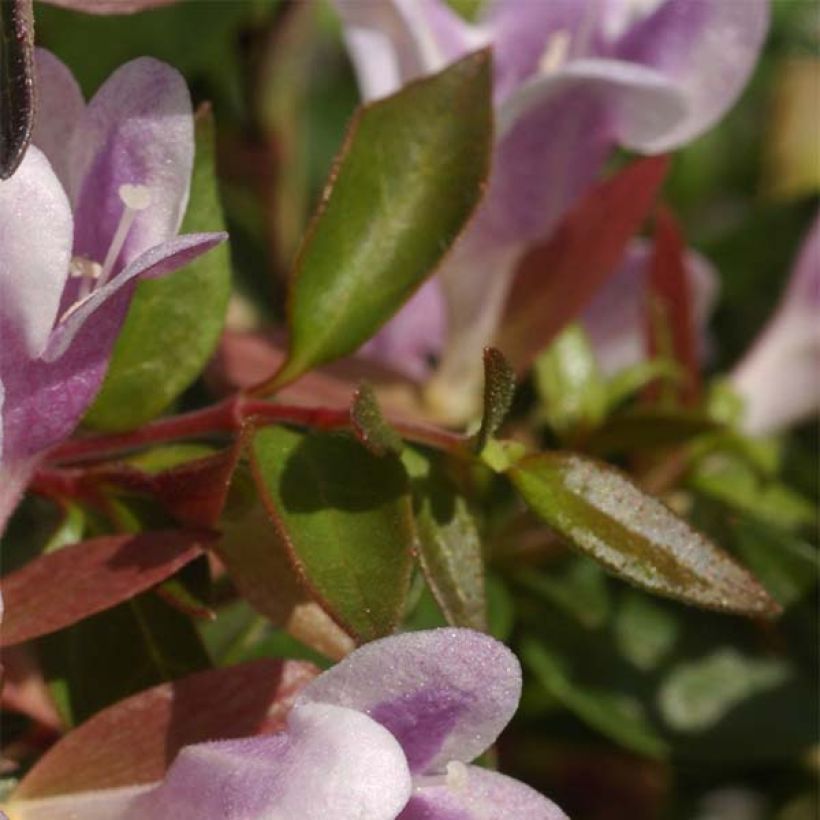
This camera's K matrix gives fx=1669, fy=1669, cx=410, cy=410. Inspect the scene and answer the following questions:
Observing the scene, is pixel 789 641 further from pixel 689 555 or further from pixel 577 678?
pixel 689 555

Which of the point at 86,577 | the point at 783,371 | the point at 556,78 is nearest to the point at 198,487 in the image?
the point at 86,577

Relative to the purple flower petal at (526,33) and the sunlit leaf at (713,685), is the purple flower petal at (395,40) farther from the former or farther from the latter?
the sunlit leaf at (713,685)

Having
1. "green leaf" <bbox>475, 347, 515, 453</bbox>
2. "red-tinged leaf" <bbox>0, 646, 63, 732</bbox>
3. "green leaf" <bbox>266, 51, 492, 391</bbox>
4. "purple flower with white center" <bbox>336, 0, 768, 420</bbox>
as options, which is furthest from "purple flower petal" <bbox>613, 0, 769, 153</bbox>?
"red-tinged leaf" <bbox>0, 646, 63, 732</bbox>

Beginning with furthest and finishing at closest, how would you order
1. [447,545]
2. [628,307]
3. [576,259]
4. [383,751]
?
[628,307]
[576,259]
[447,545]
[383,751]

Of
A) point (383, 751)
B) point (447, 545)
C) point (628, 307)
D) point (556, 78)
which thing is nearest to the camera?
point (383, 751)

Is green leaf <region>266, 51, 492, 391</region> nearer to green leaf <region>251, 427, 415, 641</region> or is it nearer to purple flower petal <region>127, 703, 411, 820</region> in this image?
green leaf <region>251, 427, 415, 641</region>

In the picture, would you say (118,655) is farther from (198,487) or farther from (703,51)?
(703,51)

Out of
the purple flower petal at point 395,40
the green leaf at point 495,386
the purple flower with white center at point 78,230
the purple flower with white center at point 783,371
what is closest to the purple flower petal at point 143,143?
the purple flower with white center at point 78,230
